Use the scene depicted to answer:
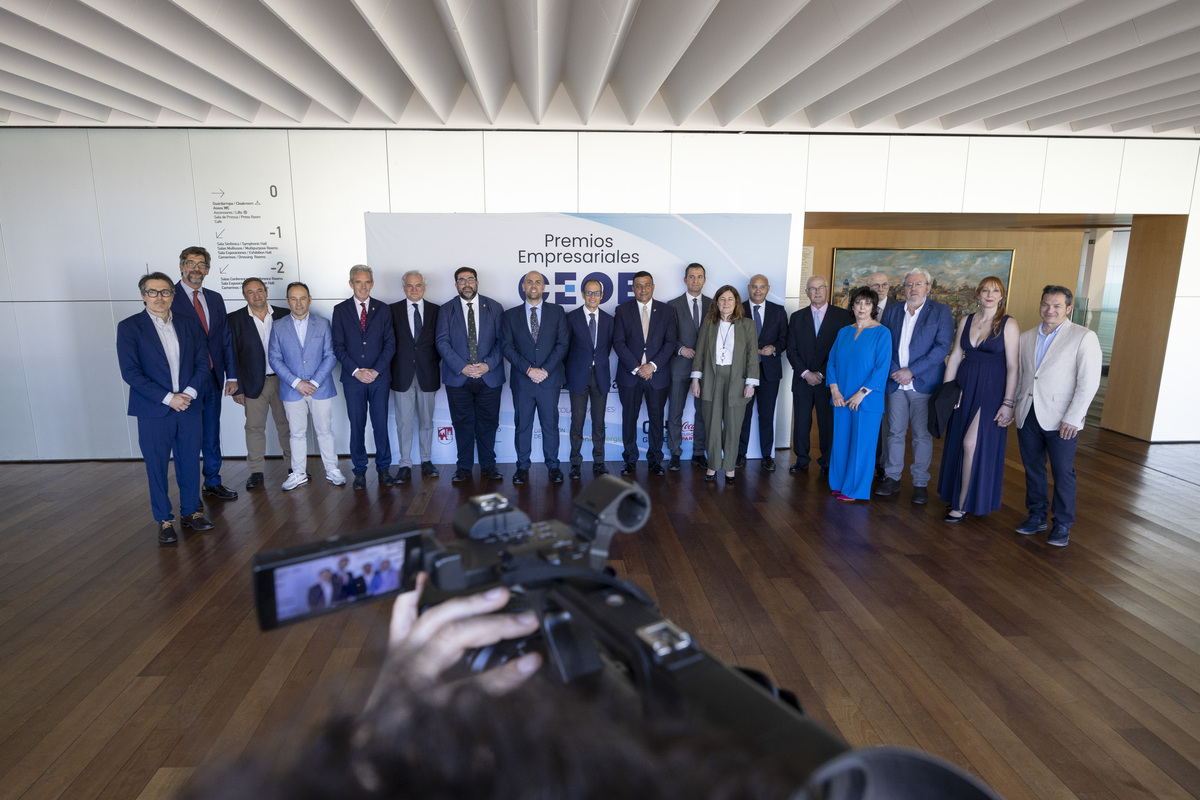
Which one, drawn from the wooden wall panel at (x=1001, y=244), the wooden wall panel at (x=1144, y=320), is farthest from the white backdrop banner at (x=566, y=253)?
the wooden wall panel at (x=1144, y=320)

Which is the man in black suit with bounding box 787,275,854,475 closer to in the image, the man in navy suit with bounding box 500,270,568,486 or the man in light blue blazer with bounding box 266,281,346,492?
the man in navy suit with bounding box 500,270,568,486

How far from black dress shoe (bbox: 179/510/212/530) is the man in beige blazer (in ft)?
18.3

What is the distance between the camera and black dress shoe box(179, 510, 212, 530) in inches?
165

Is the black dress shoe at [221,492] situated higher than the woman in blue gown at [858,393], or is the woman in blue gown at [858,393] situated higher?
the woman in blue gown at [858,393]

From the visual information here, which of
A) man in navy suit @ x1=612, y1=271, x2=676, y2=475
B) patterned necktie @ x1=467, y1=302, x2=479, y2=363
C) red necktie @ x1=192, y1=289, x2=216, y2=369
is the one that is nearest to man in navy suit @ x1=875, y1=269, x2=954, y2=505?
man in navy suit @ x1=612, y1=271, x2=676, y2=475

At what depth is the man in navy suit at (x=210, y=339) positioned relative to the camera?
4707 mm

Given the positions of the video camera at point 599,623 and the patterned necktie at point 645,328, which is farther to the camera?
the patterned necktie at point 645,328

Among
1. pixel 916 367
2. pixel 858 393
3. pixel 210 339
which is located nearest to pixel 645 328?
pixel 858 393

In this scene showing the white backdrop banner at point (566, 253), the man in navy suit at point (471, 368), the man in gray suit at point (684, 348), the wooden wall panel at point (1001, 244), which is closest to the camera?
the man in navy suit at point (471, 368)

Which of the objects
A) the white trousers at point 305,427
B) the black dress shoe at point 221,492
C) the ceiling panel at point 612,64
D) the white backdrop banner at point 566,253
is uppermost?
the ceiling panel at point 612,64

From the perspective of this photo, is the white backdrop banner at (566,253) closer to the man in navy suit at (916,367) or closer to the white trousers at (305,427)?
the white trousers at (305,427)

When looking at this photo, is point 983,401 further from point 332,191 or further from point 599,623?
point 332,191

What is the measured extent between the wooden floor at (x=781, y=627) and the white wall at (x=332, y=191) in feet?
5.21

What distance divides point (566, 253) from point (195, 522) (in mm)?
3735
